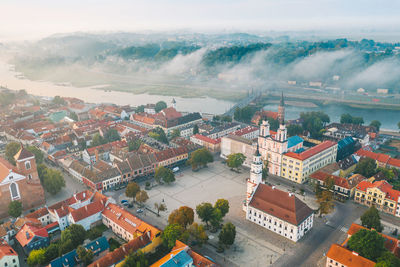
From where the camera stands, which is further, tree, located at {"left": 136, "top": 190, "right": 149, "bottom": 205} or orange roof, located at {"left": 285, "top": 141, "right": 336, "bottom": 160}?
orange roof, located at {"left": 285, "top": 141, "right": 336, "bottom": 160}

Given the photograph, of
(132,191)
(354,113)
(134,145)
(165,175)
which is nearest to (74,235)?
(132,191)

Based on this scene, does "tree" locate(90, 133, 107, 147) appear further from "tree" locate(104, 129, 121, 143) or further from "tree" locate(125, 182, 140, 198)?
"tree" locate(125, 182, 140, 198)

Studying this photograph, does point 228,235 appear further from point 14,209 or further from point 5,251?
point 14,209

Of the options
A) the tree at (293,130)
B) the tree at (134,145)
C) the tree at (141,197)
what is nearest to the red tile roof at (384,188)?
the tree at (293,130)

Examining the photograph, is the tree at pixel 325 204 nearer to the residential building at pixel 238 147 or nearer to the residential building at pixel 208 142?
the residential building at pixel 238 147

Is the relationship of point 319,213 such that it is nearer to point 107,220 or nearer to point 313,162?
point 313,162

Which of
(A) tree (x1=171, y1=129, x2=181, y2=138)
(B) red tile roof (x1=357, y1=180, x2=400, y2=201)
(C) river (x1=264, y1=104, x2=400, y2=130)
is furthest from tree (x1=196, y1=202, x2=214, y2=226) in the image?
(C) river (x1=264, y1=104, x2=400, y2=130)
